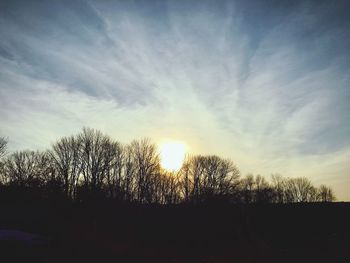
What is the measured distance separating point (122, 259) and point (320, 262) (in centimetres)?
1245

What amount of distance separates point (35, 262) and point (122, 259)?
17.6 feet

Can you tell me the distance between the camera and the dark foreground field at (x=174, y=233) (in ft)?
52.4

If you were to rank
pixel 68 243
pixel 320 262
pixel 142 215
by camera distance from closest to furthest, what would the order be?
pixel 320 262 < pixel 68 243 < pixel 142 215

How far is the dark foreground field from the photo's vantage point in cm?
1596

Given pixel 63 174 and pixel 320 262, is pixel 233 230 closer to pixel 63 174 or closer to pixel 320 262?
pixel 320 262

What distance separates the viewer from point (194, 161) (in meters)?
64.9

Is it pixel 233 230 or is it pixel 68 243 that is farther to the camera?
pixel 233 230

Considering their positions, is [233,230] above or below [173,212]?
below

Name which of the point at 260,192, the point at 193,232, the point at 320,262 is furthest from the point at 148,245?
the point at 260,192

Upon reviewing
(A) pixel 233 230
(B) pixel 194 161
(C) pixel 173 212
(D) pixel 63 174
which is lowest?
(A) pixel 233 230

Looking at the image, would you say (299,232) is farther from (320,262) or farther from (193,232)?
(320,262)

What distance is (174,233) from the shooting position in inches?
989

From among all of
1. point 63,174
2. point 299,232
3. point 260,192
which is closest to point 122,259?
A: point 299,232

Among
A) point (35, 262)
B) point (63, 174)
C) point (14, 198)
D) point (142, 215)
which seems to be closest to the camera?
point (35, 262)
